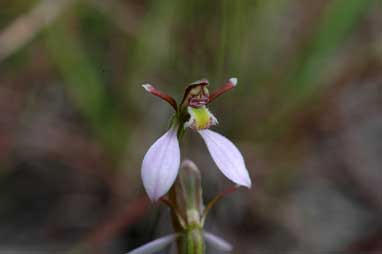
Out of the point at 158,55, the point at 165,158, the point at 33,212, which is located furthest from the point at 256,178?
the point at 165,158

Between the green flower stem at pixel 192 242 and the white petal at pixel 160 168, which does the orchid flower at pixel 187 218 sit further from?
the white petal at pixel 160 168

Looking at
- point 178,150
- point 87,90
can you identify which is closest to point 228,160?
point 178,150

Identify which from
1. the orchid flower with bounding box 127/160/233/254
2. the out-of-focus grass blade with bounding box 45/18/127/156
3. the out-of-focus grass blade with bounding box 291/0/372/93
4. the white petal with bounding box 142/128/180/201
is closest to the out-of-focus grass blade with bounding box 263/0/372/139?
the out-of-focus grass blade with bounding box 291/0/372/93

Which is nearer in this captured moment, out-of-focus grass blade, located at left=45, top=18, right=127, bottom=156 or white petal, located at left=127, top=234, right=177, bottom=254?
white petal, located at left=127, top=234, right=177, bottom=254

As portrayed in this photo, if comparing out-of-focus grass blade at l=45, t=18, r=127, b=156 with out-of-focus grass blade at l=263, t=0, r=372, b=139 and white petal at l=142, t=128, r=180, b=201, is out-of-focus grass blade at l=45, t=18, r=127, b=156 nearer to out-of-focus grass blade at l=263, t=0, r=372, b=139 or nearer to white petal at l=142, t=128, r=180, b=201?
out-of-focus grass blade at l=263, t=0, r=372, b=139

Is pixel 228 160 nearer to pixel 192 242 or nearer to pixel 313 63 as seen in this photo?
pixel 192 242

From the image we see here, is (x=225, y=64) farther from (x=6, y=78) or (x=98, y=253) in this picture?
(x=6, y=78)
